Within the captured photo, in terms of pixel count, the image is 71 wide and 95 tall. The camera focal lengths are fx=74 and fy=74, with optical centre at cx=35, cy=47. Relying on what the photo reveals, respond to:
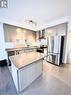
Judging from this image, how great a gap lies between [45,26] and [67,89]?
4.07 metres

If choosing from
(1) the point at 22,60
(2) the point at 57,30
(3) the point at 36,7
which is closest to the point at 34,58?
(1) the point at 22,60

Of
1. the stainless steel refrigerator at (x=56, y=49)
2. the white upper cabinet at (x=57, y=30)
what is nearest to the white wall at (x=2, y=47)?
the stainless steel refrigerator at (x=56, y=49)

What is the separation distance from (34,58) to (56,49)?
6.55 feet

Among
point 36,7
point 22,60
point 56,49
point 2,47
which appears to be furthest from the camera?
point 2,47

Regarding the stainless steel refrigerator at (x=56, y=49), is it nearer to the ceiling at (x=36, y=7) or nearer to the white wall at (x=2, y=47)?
the ceiling at (x=36, y=7)

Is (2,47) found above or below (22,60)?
above

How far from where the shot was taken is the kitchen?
2.07 meters

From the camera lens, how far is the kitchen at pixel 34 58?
6.80ft

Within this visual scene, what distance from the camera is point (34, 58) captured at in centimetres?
250

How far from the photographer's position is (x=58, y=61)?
4012 millimetres

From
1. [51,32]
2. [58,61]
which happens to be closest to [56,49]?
[58,61]

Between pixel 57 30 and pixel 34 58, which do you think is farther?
pixel 57 30

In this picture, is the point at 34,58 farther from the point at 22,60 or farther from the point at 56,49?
the point at 56,49

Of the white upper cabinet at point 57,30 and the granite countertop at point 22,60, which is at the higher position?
the white upper cabinet at point 57,30
